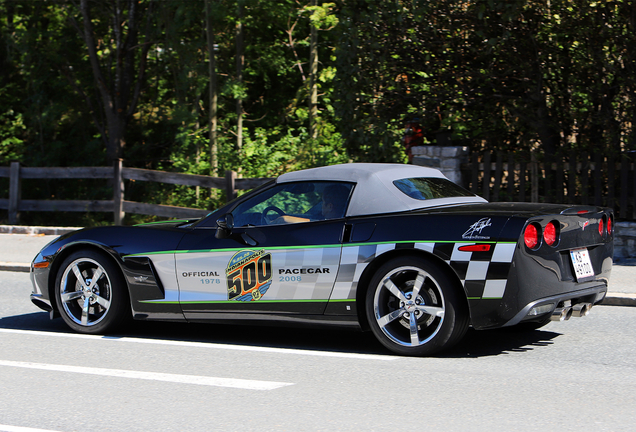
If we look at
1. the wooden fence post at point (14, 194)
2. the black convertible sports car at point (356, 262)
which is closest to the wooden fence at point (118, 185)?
the wooden fence post at point (14, 194)

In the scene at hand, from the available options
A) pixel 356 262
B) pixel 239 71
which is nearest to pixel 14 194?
pixel 239 71

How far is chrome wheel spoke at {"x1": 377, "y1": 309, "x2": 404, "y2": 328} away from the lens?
17.3 ft

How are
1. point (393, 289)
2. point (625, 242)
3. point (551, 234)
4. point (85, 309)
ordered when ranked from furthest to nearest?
point (625, 242) < point (85, 309) < point (393, 289) < point (551, 234)

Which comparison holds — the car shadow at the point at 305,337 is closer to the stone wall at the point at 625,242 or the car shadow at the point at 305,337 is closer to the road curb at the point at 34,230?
the stone wall at the point at 625,242

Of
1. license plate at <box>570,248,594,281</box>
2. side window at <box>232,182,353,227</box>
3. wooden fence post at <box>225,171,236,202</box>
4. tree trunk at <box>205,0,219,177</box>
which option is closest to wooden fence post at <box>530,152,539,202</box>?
wooden fence post at <box>225,171,236,202</box>

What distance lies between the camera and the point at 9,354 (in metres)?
5.81

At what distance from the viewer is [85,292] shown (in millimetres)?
6383

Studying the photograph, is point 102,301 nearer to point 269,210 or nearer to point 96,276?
point 96,276

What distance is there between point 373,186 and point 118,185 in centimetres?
1014

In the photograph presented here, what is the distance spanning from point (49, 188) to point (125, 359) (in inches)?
675

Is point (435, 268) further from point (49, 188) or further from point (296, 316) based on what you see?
point (49, 188)

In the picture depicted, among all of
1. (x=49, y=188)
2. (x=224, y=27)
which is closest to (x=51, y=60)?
(x=49, y=188)

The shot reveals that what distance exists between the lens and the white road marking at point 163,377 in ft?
15.6
